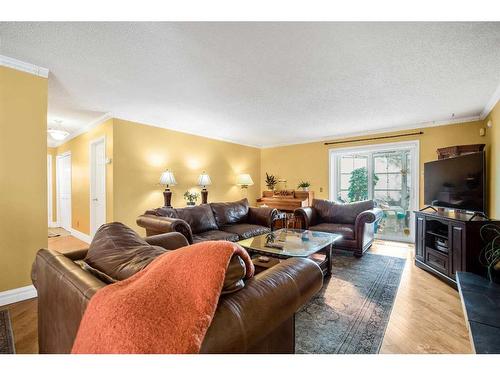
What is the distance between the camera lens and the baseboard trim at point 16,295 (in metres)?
2.21

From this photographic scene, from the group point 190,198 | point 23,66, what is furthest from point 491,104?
point 23,66

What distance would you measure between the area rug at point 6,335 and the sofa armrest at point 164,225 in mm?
1412

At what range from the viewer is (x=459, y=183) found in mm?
3016

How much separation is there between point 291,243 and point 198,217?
4.64 ft

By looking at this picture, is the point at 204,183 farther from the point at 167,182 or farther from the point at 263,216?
the point at 263,216

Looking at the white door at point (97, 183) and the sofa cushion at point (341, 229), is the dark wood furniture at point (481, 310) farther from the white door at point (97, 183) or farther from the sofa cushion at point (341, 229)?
the white door at point (97, 183)

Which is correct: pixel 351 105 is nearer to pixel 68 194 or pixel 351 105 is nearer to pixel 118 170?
pixel 118 170

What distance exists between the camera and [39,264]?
1.28 m

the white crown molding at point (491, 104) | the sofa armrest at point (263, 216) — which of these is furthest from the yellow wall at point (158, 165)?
the white crown molding at point (491, 104)

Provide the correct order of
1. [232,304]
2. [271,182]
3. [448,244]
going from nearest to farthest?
[232,304]
[448,244]
[271,182]

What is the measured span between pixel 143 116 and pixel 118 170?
0.96 meters

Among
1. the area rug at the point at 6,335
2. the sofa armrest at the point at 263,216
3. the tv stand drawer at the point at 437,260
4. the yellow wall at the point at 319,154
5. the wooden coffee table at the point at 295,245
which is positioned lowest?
the area rug at the point at 6,335

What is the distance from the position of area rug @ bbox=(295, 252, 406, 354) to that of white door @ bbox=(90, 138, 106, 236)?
365cm
